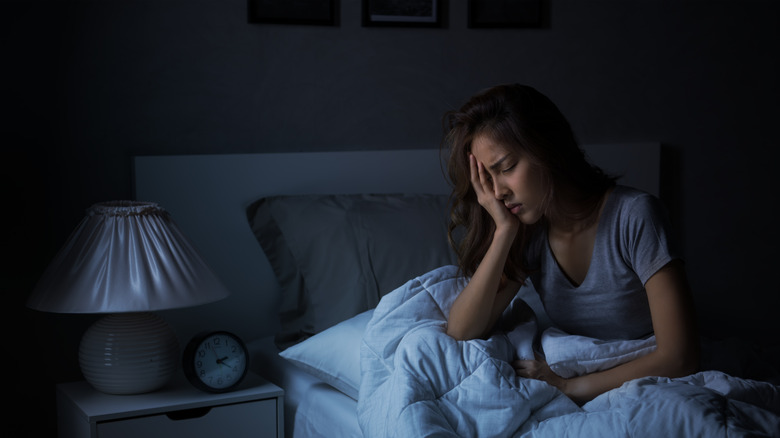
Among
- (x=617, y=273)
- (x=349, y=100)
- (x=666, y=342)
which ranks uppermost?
(x=349, y=100)

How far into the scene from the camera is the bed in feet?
4.84

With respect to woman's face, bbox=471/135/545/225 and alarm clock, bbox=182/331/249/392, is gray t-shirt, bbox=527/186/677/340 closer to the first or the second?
woman's face, bbox=471/135/545/225

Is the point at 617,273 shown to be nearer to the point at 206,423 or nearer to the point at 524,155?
the point at 524,155

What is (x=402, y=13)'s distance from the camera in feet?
8.69

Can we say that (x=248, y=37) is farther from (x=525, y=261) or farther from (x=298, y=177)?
(x=525, y=261)

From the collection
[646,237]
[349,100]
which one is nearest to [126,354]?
[349,100]

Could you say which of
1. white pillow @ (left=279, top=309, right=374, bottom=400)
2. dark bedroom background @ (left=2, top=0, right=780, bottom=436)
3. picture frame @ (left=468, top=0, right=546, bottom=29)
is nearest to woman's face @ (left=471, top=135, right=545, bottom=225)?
white pillow @ (left=279, top=309, right=374, bottom=400)

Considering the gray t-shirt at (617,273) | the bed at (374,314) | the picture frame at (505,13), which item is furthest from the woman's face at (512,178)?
the picture frame at (505,13)

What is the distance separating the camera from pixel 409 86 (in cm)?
269

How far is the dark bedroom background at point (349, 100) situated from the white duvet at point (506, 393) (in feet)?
2.97

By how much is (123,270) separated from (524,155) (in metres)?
0.95

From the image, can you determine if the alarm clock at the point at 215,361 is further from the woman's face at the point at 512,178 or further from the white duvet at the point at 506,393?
the woman's face at the point at 512,178

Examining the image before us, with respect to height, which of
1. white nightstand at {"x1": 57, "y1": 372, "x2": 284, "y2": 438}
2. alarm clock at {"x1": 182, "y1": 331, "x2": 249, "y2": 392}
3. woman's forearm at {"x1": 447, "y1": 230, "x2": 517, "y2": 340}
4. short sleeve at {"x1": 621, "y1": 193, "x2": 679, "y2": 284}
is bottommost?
white nightstand at {"x1": 57, "y1": 372, "x2": 284, "y2": 438}

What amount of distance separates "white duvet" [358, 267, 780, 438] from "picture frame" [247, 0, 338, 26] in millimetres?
1029
